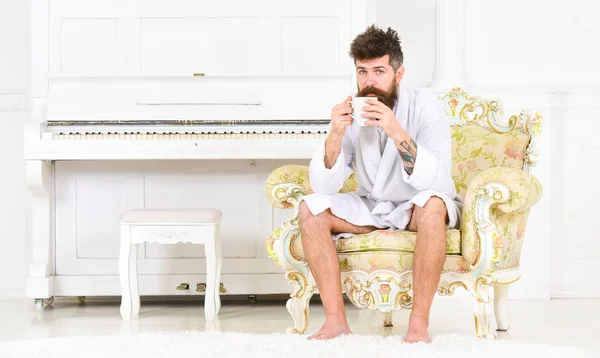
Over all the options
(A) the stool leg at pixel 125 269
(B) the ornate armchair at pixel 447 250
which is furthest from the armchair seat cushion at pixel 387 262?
(A) the stool leg at pixel 125 269

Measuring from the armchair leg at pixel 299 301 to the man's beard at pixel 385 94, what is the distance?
2.19ft

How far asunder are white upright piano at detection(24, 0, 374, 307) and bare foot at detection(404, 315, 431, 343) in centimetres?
131

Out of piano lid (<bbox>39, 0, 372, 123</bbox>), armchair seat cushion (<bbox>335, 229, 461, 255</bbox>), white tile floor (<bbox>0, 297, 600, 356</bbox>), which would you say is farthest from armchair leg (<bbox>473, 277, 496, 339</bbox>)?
piano lid (<bbox>39, 0, 372, 123</bbox>)

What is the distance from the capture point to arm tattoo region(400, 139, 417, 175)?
286 cm

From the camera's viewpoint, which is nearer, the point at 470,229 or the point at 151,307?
the point at 470,229

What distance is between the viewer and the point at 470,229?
2.93m

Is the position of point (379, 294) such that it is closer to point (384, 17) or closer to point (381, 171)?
point (381, 171)

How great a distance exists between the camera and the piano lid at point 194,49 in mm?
4152

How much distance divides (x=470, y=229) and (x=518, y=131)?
72 cm

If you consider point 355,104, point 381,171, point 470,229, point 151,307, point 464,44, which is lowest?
point 151,307

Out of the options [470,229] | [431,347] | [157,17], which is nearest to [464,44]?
[157,17]

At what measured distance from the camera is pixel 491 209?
3.00 meters

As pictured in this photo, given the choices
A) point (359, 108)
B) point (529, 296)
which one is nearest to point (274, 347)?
Result: point (359, 108)

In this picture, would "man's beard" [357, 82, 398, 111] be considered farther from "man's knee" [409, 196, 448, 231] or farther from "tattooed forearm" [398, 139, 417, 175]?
"man's knee" [409, 196, 448, 231]
